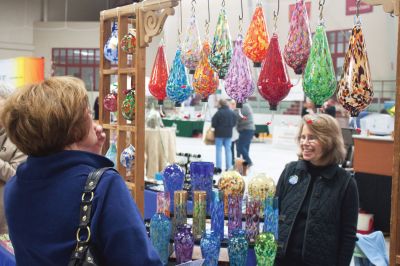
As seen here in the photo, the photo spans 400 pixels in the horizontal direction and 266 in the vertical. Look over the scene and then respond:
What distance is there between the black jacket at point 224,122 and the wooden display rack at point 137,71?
5246 millimetres

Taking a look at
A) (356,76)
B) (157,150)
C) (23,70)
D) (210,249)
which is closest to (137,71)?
(210,249)

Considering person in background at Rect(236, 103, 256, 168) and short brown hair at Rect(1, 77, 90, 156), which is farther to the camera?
person in background at Rect(236, 103, 256, 168)

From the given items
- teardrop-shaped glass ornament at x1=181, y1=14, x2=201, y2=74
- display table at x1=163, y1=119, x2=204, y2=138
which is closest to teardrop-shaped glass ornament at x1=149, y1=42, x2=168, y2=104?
teardrop-shaped glass ornament at x1=181, y1=14, x2=201, y2=74

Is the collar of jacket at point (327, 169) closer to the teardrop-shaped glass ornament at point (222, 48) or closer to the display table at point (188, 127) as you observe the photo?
the teardrop-shaped glass ornament at point (222, 48)

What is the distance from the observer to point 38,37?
12.5m

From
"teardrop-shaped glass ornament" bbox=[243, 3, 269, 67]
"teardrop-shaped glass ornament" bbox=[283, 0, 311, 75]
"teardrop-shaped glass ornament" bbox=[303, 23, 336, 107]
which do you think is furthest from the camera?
"teardrop-shaped glass ornament" bbox=[243, 3, 269, 67]

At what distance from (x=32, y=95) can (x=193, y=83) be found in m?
1.30

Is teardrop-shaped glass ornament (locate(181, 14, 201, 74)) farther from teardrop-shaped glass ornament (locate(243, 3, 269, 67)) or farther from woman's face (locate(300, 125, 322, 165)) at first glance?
woman's face (locate(300, 125, 322, 165))

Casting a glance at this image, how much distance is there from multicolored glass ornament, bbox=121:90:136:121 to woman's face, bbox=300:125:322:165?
91 cm

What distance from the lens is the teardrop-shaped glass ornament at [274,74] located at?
195 centimetres

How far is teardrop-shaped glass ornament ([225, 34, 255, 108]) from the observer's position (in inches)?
83.7

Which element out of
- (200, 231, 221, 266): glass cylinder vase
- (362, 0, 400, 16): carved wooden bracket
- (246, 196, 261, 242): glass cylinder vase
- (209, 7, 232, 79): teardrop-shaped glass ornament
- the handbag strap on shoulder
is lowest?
(200, 231, 221, 266): glass cylinder vase

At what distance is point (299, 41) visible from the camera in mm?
1924

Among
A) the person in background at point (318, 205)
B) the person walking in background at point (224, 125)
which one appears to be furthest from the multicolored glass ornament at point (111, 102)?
the person walking in background at point (224, 125)
